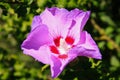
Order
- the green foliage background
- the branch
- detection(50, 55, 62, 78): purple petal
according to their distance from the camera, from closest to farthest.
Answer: detection(50, 55, 62, 78): purple petal → the green foliage background → the branch

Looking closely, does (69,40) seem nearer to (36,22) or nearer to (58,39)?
(58,39)

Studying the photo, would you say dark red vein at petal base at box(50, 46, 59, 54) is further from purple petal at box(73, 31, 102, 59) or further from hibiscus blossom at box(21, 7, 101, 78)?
purple petal at box(73, 31, 102, 59)

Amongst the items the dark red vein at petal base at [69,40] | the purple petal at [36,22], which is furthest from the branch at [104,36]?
the purple petal at [36,22]

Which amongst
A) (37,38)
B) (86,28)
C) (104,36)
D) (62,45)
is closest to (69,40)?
(62,45)

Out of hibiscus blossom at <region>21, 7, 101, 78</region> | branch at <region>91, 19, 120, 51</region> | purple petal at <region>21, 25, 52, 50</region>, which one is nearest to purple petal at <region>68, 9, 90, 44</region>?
hibiscus blossom at <region>21, 7, 101, 78</region>

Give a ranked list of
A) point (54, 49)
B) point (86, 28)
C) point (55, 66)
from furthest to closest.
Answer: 1. point (86, 28)
2. point (54, 49)
3. point (55, 66)

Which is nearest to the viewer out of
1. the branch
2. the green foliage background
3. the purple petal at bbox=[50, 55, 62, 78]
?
the purple petal at bbox=[50, 55, 62, 78]
